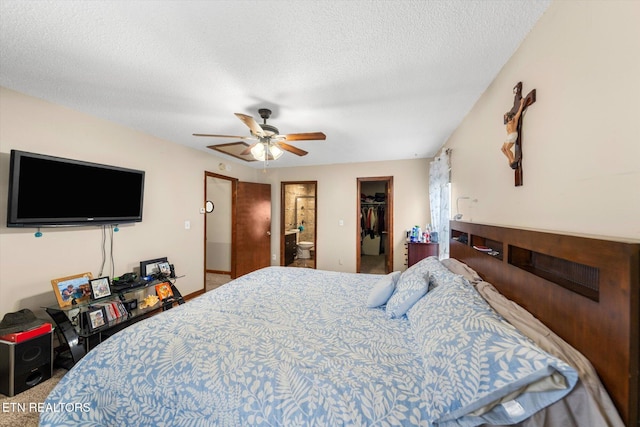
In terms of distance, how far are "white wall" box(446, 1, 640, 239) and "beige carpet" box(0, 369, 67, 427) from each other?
3215 millimetres

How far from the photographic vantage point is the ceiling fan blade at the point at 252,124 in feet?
5.87

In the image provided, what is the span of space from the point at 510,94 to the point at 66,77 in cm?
312

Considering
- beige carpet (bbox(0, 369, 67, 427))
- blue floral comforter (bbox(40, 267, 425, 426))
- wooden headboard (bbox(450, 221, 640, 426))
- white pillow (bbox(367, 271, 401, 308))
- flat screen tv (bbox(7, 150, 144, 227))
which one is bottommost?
beige carpet (bbox(0, 369, 67, 427))

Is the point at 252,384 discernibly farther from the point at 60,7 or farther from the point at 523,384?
the point at 60,7

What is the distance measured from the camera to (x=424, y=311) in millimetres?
1311

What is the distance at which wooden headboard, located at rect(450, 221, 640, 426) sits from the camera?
64cm

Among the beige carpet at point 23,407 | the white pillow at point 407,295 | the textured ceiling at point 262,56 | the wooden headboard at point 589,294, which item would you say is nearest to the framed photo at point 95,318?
the beige carpet at point 23,407

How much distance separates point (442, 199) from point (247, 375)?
304 centimetres

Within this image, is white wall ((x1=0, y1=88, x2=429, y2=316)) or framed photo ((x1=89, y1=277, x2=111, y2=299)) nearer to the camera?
white wall ((x1=0, y1=88, x2=429, y2=316))

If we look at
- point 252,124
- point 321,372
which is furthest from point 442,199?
point 321,372

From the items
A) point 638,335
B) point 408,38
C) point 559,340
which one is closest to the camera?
point 638,335

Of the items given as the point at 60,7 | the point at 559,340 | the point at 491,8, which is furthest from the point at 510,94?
the point at 60,7

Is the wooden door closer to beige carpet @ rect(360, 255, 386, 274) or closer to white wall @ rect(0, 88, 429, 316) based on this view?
white wall @ rect(0, 88, 429, 316)

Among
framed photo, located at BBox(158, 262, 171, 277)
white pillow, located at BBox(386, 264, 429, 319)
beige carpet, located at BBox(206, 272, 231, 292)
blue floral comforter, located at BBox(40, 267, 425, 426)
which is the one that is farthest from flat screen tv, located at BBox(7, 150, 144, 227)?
white pillow, located at BBox(386, 264, 429, 319)
